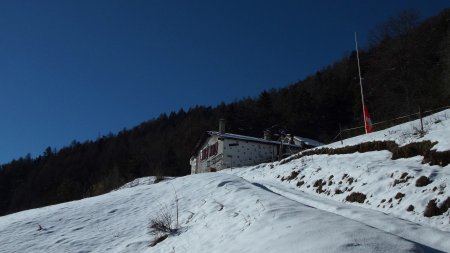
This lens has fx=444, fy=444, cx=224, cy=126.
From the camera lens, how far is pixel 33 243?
15125 millimetres

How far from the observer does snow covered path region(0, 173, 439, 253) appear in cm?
719

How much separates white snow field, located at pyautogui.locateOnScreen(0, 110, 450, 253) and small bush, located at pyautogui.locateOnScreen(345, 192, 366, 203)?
0.45 feet

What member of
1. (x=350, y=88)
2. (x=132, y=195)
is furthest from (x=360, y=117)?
(x=132, y=195)

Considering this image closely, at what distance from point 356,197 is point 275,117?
192 feet

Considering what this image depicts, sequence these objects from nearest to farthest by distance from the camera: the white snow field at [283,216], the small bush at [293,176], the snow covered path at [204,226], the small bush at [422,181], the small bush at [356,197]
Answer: the snow covered path at [204,226] → the white snow field at [283,216] → the small bush at [422,181] → the small bush at [356,197] → the small bush at [293,176]

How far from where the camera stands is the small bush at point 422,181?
38.6ft

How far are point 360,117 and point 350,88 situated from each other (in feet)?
33.4

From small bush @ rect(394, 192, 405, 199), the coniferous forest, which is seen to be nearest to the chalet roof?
the coniferous forest

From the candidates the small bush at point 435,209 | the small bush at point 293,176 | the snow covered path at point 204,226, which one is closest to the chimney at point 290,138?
the small bush at point 293,176

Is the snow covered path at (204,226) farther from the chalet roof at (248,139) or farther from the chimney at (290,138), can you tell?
the chimney at (290,138)

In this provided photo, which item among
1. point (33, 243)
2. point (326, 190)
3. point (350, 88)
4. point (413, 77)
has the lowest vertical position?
point (33, 243)

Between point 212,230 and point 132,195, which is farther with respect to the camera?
point 132,195

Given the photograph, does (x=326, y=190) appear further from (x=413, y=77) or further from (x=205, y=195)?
(x=413, y=77)

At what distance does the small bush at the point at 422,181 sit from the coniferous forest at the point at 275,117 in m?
24.4
